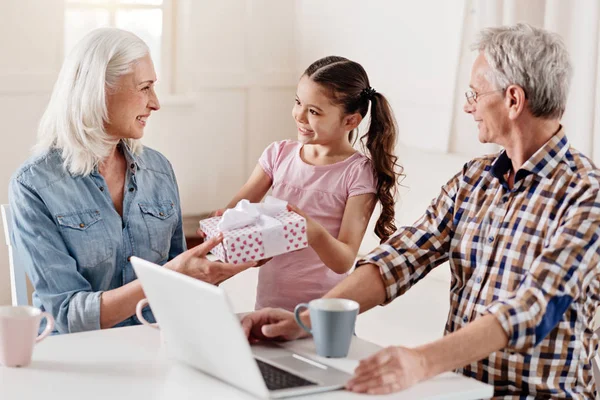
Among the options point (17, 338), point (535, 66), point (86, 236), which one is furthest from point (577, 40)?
point (17, 338)

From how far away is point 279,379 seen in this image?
4.70 ft

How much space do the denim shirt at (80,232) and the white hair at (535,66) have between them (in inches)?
34.9

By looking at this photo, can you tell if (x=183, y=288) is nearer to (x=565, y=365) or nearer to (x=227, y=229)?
(x=227, y=229)

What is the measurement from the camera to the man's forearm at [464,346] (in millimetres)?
1476

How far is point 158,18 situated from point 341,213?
264 cm

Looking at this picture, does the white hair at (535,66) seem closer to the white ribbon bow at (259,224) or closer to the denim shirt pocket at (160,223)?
the white ribbon bow at (259,224)

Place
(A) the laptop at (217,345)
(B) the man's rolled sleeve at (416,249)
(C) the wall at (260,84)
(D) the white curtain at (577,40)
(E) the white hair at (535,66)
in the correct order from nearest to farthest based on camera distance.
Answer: (A) the laptop at (217,345), (E) the white hair at (535,66), (B) the man's rolled sleeve at (416,249), (D) the white curtain at (577,40), (C) the wall at (260,84)

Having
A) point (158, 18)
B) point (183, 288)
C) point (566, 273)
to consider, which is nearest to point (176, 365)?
point (183, 288)

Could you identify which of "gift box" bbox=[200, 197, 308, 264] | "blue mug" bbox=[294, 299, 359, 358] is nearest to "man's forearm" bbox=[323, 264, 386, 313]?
"gift box" bbox=[200, 197, 308, 264]

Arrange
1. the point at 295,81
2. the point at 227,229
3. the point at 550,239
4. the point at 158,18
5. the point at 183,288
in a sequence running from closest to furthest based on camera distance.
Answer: the point at 183,288 → the point at 550,239 → the point at 227,229 → the point at 158,18 → the point at 295,81

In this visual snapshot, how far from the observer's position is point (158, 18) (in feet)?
15.2

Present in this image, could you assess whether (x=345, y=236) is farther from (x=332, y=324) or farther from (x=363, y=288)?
(x=332, y=324)

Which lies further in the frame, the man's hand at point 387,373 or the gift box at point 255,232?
the gift box at point 255,232

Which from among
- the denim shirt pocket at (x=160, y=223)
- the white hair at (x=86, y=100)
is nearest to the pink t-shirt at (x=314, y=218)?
the denim shirt pocket at (x=160, y=223)
